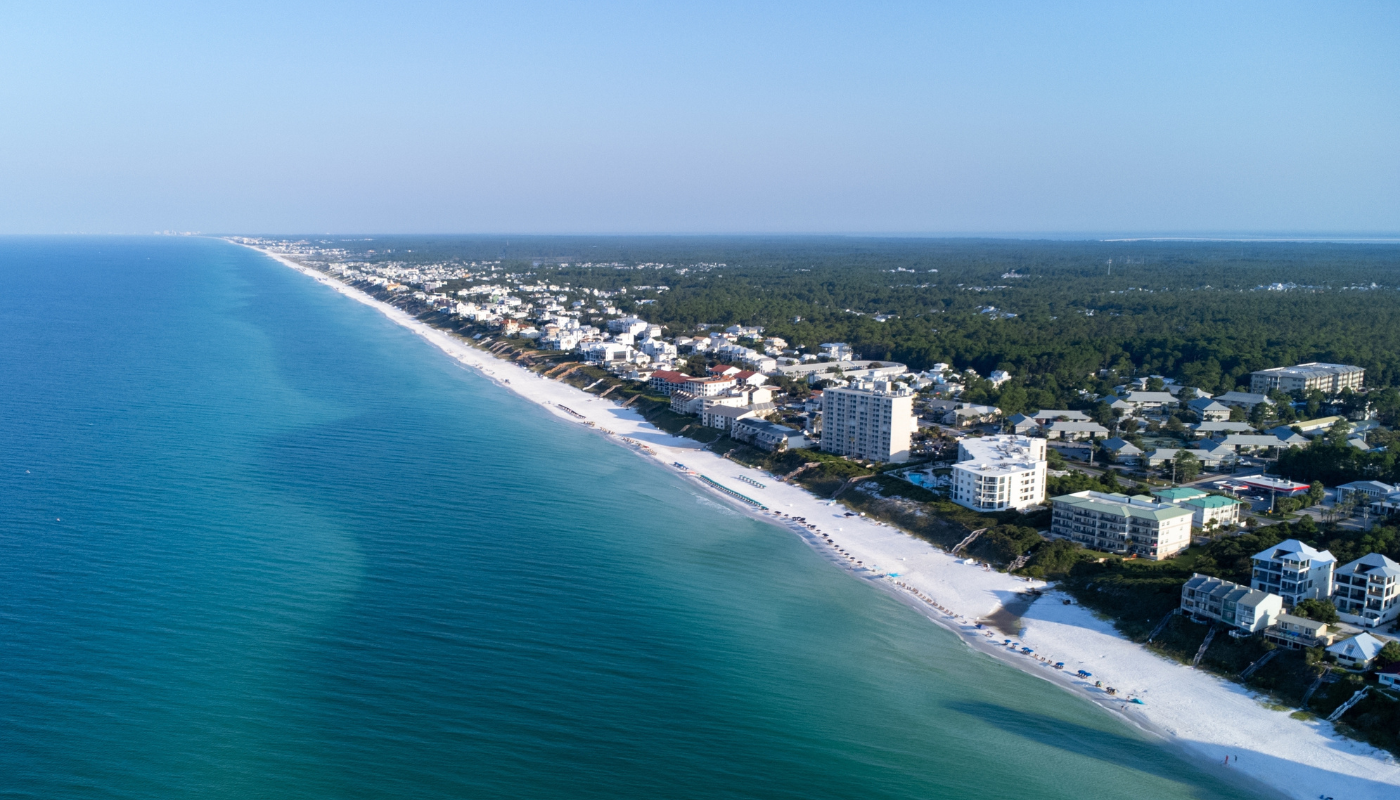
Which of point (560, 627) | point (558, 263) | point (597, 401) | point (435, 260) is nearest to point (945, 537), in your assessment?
point (560, 627)

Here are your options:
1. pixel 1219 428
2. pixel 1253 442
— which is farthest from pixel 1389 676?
pixel 1219 428

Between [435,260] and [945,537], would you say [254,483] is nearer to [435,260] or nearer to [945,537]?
[945,537]

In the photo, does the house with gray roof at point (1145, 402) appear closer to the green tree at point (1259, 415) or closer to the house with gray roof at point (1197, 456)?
the green tree at point (1259, 415)

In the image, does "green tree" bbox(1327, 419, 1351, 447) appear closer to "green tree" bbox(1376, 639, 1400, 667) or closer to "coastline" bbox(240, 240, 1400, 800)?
"green tree" bbox(1376, 639, 1400, 667)

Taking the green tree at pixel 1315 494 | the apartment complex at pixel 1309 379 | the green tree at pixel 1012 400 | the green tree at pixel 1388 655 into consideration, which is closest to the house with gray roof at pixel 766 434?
the green tree at pixel 1012 400

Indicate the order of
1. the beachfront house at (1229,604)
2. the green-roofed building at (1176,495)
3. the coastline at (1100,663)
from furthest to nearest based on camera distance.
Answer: the green-roofed building at (1176,495) < the beachfront house at (1229,604) < the coastline at (1100,663)

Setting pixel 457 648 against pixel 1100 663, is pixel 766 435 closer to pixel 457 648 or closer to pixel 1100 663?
pixel 1100 663
